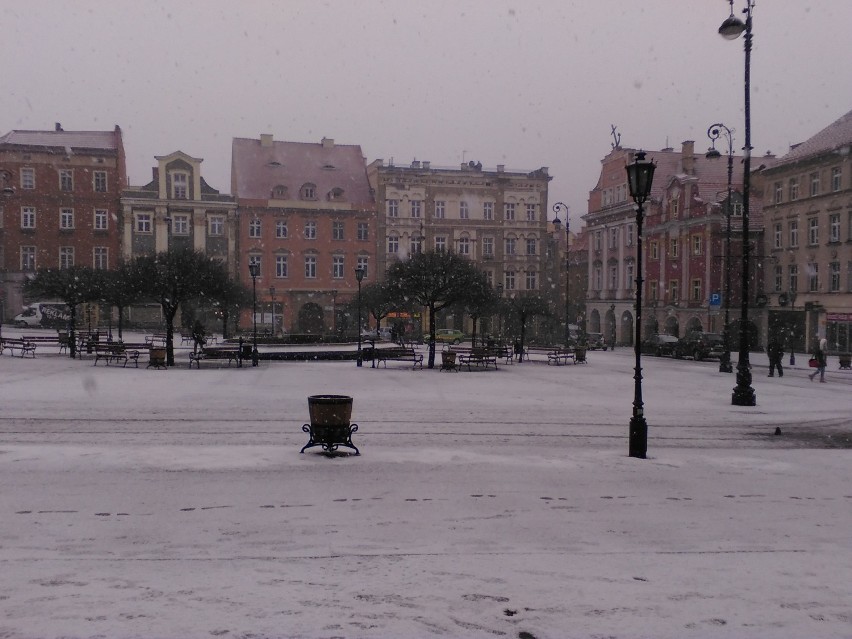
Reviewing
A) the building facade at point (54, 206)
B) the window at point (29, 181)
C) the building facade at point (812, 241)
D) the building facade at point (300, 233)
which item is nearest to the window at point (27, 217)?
the building facade at point (54, 206)

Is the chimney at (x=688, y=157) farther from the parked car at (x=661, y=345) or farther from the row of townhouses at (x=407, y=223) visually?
the parked car at (x=661, y=345)

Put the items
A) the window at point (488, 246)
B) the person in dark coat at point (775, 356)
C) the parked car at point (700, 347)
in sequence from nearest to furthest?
the person in dark coat at point (775, 356), the parked car at point (700, 347), the window at point (488, 246)

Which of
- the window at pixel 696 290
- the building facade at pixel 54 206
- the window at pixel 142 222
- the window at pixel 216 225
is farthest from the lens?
the window at pixel 216 225

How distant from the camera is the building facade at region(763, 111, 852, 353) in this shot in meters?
39.5

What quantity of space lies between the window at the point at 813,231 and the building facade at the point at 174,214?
39316mm

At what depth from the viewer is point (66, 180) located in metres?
55.1

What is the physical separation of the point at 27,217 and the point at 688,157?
50.3 m

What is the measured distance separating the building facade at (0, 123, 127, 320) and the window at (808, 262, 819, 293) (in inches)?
1893

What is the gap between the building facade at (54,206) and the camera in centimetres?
5403

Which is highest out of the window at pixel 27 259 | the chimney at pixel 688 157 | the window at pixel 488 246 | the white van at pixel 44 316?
the chimney at pixel 688 157

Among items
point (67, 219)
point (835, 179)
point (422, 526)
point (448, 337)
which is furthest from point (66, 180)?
point (422, 526)

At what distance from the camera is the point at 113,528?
6953 mm

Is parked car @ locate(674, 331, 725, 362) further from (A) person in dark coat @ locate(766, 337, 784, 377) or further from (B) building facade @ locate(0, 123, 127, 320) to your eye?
(B) building facade @ locate(0, 123, 127, 320)

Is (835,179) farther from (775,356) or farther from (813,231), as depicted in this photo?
(775,356)
